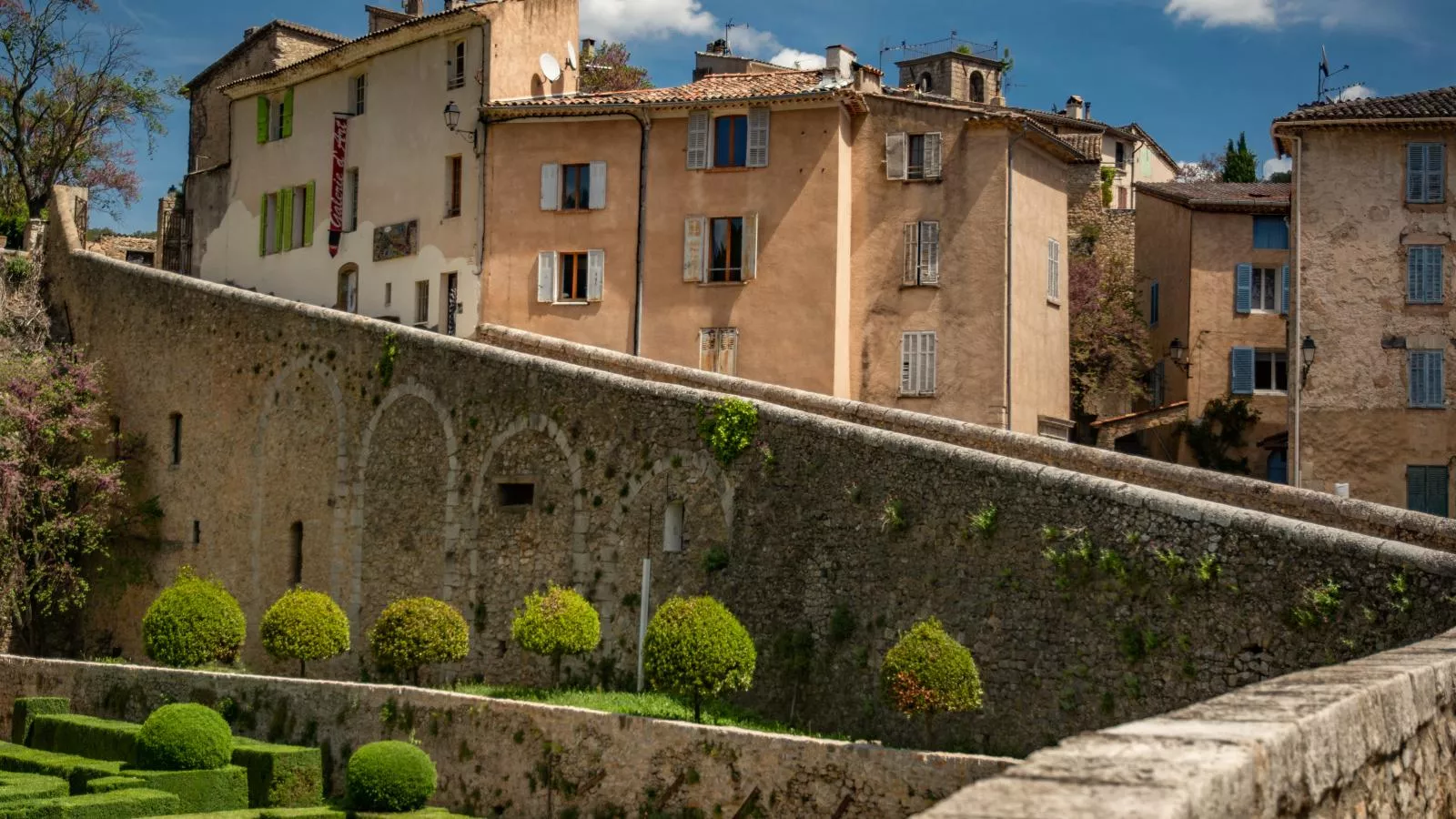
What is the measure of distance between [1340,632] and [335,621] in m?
18.0

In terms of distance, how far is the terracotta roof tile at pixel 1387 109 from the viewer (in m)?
35.7


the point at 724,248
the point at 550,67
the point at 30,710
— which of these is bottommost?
the point at 30,710

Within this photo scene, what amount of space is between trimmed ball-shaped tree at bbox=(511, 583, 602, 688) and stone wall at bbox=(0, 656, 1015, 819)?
1.79 m

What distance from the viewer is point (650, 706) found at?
23.6m

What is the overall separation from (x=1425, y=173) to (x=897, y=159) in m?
10.9

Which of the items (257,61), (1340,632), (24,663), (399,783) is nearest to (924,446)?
(1340,632)

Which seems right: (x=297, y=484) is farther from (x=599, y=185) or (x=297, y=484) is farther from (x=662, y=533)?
(x=662, y=533)

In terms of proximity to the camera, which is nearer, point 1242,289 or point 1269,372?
point 1269,372

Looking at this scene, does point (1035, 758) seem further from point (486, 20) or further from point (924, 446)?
point (486, 20)

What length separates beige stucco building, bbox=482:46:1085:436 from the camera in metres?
36.5

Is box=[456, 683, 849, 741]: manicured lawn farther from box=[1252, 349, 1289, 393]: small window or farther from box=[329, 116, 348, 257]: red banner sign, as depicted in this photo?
box=[1252, 349, 1289, 393]: small window

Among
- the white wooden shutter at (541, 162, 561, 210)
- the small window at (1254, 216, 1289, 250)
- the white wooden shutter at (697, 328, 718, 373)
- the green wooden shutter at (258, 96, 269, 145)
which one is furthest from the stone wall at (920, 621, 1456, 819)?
the green wooden shutter at (258, 96, 269, 145)

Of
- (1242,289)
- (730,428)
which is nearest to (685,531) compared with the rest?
(730,428)

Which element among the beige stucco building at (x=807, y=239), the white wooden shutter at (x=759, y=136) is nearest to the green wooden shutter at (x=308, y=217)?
the beige stucco building at (x=807, y=239)
